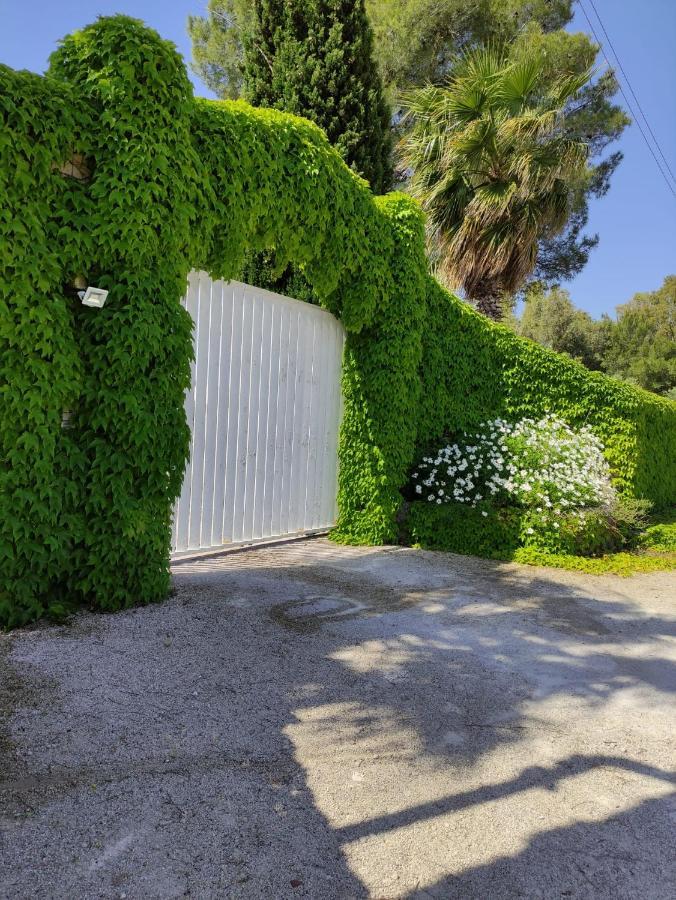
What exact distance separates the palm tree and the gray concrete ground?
7.70 meters

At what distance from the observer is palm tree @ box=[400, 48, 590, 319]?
9625mm

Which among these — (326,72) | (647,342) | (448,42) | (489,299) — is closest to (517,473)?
(489,299)

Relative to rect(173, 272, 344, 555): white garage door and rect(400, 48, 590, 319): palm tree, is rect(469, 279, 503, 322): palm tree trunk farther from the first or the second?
rect(173, 272, 344, 555): white garage door

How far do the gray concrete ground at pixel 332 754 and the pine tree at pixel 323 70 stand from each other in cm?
923

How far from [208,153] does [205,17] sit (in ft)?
52.1

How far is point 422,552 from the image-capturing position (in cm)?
637

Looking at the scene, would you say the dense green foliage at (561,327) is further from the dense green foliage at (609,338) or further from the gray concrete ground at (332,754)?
the gray concrete ground at (332,754)

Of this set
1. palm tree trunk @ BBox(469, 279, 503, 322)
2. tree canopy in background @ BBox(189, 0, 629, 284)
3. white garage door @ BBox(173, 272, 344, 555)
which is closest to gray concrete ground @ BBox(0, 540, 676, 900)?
white garage door @ BBox(173, 272, 344, 555)

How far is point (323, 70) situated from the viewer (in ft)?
34.0

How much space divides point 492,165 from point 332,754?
990cm

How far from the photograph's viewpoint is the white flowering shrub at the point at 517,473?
6.53 m

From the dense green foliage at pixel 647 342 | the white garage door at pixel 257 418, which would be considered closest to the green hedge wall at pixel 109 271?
the white garage door at pixel 257 418

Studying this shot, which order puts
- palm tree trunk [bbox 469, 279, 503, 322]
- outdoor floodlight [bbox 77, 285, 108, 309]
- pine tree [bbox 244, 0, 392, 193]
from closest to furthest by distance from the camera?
outdoor floodlight [bbox 77, 285, 108, 309]
pine tree [bbox 244, 0, 392, 193]
palm tree trunk [bbox 469, 279, 503, 322]

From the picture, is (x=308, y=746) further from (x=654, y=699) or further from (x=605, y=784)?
(x=654, y=699)
